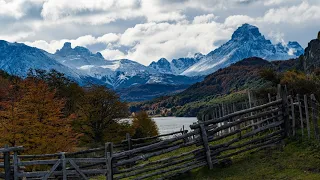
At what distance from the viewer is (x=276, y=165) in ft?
47.6

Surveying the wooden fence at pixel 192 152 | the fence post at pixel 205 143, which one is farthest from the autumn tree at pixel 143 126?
the fence post at pixel 205 143

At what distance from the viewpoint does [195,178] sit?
51.1 feet

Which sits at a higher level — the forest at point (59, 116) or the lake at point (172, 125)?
the forest at point (59, 116)

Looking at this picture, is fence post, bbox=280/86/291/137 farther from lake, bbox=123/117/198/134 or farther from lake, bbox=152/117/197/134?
lake, bbox=152/117/197/134

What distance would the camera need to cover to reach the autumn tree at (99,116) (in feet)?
168

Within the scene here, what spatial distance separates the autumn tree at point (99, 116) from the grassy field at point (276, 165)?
35.2 m

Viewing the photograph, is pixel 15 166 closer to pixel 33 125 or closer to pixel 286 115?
pixel 33 125

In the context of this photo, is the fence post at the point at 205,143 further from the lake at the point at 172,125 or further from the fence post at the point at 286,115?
the lake at the point at 172,125

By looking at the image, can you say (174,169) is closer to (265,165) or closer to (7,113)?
(265,165)

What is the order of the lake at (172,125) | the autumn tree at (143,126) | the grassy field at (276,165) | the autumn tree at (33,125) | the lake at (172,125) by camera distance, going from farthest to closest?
the lake at (172,125) → the lake at (172,125) → the autumn tree at (143,126) → the autumn tree at (33,125) → the grassy field at (276,165)

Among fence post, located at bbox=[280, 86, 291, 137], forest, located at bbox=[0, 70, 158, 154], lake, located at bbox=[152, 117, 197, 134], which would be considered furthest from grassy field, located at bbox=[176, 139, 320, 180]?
lake, located at bbox=[152, 117, 197, 134]

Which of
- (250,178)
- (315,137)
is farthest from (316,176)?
(315,137)

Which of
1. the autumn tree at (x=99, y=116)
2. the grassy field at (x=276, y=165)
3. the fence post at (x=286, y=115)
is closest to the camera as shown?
the grassy field at (x=276, y=165)

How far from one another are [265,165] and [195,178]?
271 cm
